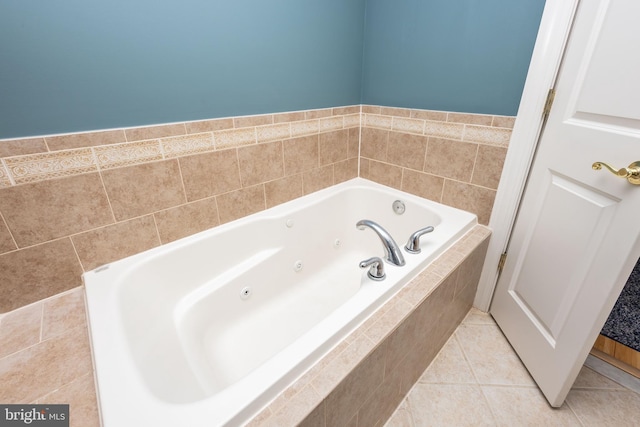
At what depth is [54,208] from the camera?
3.10 ft

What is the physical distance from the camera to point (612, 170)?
2.72 feet

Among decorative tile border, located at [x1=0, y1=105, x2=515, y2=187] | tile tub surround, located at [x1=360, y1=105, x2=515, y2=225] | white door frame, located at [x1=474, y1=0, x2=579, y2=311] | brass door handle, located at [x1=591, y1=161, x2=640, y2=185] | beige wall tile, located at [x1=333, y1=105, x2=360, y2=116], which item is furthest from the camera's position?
beige wall tile, located at [x1=333, y1=105, x2=360, y2=116]

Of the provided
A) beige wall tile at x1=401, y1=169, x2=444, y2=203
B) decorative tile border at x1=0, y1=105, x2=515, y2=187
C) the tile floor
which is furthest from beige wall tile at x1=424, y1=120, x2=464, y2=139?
the tile floor

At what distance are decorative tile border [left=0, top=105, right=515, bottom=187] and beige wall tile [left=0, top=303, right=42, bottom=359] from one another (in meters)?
0.44

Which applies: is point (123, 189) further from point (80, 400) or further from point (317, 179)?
point (317, 179)

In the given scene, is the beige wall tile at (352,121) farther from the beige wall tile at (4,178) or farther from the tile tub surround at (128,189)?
the beige wall tile at (4,178)

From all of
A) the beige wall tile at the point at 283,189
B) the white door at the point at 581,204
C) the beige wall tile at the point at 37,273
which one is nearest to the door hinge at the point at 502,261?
the white door at the point at 581,204

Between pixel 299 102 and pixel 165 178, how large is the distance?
77cm

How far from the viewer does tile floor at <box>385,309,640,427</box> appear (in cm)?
107

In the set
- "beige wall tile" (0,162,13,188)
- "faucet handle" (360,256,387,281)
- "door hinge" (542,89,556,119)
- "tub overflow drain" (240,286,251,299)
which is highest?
"door hinge" (542,89,556,119)

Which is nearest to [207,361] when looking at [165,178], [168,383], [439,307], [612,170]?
[168,383]

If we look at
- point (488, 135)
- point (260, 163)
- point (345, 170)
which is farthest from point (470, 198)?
point (260, 163)

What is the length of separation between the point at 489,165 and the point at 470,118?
0.81 ft

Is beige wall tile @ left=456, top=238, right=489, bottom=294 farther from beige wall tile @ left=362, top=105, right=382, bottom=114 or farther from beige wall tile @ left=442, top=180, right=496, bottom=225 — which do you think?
beige wall tile @ left=362, top=105, right=382, bottom=114
